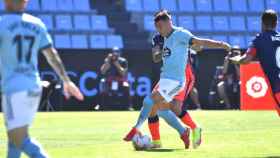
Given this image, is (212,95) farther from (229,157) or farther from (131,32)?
(229,157)

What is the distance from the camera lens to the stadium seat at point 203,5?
34625 millimetres

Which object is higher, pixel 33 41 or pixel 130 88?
pixel 33 41

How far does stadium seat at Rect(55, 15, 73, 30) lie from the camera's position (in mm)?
30828

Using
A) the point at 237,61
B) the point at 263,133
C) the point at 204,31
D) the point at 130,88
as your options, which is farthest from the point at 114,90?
the point at 237,61

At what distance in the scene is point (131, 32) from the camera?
3197 centimetres

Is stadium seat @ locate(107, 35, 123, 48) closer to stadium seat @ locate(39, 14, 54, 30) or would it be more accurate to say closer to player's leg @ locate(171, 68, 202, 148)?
stadium seat @ locate(39, 14, 54, 30)

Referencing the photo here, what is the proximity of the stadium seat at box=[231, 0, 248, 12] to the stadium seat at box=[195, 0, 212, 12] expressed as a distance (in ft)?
4.05

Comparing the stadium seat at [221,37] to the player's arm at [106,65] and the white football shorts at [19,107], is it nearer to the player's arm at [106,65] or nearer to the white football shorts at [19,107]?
the player's arm at [106,65]

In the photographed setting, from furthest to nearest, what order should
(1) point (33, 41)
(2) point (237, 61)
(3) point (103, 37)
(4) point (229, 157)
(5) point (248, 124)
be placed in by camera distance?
(3) point (103, 37) < (5) point (248, 124) < (2) point (237, 61) < (4) point (229, 157) < (1) point (33, 41)

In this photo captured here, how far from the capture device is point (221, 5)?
35250 mm

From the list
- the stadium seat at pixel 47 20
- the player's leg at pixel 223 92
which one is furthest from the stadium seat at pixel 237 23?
the stadium seat at pixel 47 20

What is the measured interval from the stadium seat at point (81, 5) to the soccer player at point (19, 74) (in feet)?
81.4

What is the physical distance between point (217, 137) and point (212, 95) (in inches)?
524

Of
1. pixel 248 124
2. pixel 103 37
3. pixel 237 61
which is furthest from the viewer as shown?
pixel 103 37
